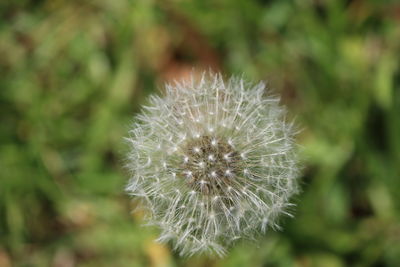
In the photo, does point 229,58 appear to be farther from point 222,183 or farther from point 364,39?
point 222,183

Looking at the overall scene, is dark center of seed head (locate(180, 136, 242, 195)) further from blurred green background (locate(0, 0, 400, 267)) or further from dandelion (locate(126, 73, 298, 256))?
blurred green background (locate(0, 0, 400, 267))

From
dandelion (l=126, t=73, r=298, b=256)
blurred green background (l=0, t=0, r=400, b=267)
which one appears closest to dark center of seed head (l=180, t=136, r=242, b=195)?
dandelion (l=126, t=73, r=298, b=256)

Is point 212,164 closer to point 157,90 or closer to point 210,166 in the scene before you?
point 210,166

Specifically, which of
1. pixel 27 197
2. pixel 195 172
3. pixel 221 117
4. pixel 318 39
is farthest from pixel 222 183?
pixel 27 197

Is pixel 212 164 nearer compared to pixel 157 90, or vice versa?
pixel 212 164

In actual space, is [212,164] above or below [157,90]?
above

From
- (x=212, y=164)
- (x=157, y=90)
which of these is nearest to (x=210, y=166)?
(x=212, y=164)

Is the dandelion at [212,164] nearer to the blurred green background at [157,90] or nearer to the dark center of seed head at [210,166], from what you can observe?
the dark center of seed head at [210,166]
